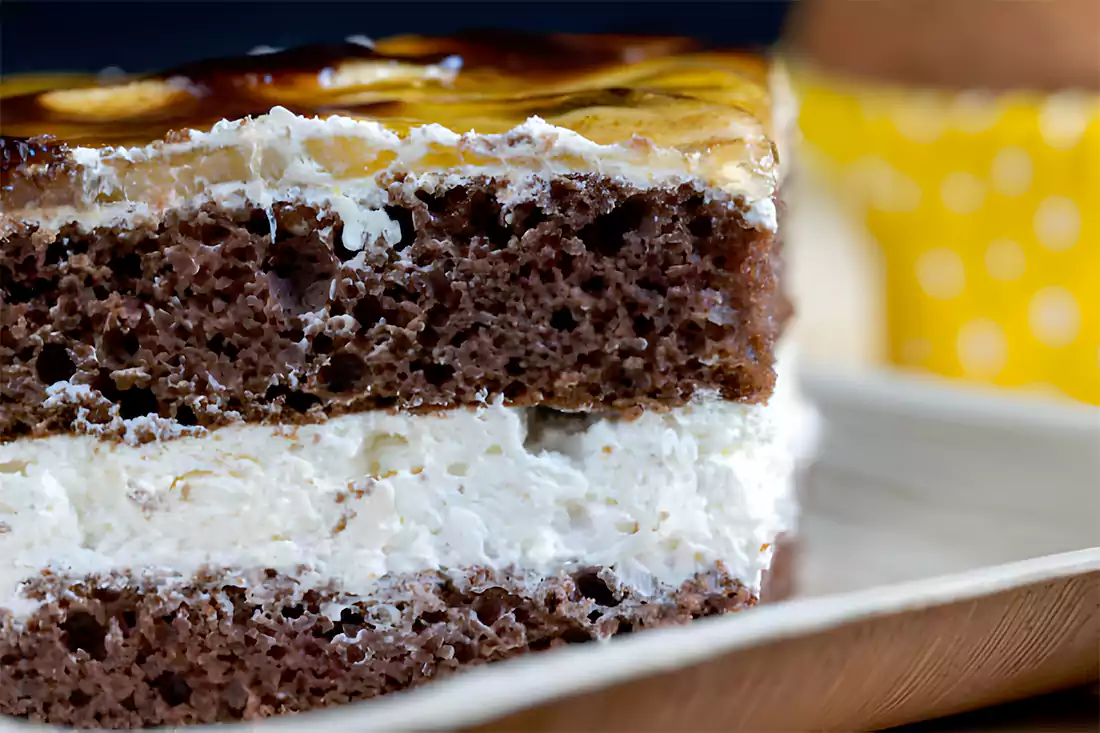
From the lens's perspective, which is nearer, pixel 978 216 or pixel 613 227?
pixel 613 227

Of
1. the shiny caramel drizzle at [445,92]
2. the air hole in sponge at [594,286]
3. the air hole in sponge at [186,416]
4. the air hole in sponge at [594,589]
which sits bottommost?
the air hole in sponge at [594,589]

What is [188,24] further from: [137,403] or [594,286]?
[594,286]

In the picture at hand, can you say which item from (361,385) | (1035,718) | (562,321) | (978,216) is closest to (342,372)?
(361,385)

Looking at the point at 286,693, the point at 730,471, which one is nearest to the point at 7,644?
the point at 286,693

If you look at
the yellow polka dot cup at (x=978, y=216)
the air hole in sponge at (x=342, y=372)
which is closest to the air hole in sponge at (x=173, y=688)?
the air hole in sponge at (x=342, y=372)

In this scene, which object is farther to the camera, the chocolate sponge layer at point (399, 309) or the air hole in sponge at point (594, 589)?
the air hole in sponge at point (594, 589)

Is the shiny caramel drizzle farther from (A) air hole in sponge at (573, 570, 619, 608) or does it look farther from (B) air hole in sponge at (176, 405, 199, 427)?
(A) air hole in sponge at (573, 570, 619, 608)

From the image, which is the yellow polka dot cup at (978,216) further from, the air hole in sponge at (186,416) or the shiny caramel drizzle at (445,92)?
the air hole in sponge at (186,416)
